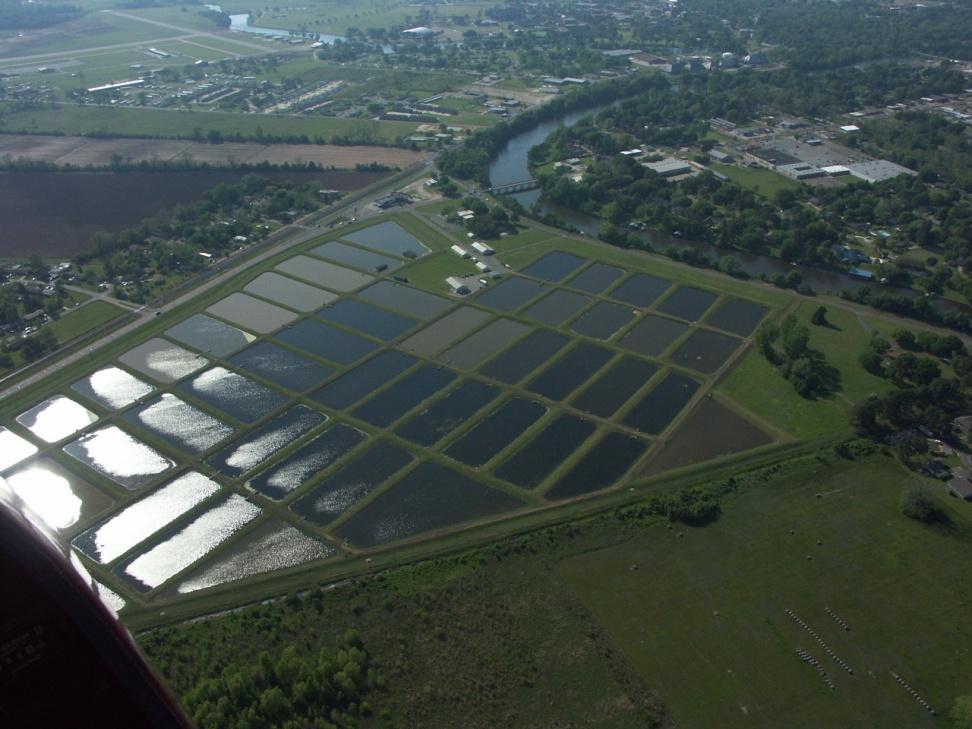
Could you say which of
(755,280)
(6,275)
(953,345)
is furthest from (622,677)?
(6,275)

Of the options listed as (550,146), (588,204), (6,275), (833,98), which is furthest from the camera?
(833,98)

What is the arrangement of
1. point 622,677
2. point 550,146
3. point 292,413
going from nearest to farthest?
point 622,677, point 292,413, point 550,146

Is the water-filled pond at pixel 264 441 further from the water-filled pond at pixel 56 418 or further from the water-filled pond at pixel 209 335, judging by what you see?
the water-filled pond at pixel 56 418

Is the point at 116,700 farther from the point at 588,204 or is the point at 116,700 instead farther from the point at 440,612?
the point at 588,204

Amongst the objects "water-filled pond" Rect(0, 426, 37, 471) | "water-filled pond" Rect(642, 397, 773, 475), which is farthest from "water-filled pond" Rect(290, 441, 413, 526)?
"water-filled pond" Rect(0, 426, 37, 471)

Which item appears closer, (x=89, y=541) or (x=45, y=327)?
(x=89, y=541)

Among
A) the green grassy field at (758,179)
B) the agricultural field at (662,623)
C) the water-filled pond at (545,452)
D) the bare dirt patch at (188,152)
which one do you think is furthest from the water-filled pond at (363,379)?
the green grassy field at (758,179)

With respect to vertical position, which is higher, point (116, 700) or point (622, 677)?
point (116, 700)

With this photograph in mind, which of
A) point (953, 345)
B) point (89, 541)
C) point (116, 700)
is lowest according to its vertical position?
point (89, 541)
